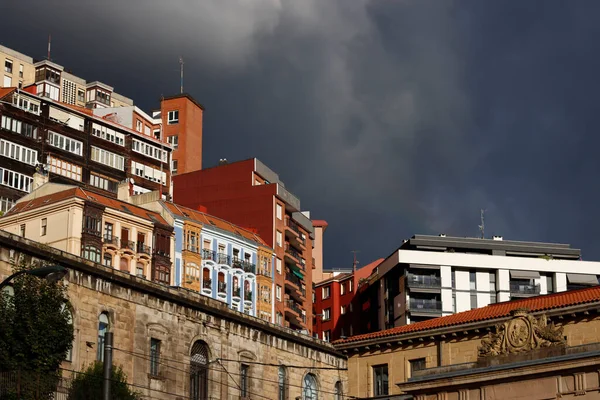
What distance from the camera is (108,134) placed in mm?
114750

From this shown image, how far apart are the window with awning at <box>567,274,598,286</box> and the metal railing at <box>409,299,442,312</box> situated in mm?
13878

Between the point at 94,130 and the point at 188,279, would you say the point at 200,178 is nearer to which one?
the point at 94,130

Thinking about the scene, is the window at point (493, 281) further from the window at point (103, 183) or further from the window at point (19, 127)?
the window at point (19, 127)

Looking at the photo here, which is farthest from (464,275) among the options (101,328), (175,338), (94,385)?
(94,385)

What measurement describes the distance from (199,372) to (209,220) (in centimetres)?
4258

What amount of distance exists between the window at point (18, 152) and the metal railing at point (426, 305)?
125ft

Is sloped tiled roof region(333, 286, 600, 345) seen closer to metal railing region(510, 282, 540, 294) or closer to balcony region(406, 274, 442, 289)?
balcony region(406, 274, 442, 289)

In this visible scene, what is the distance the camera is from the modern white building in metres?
114

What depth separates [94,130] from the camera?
112875 mm

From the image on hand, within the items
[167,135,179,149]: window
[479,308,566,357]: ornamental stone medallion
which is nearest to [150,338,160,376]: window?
[479,308,566,357]: ornamental stone medallion

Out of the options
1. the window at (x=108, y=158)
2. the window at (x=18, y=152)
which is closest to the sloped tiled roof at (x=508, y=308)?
the window at (x=18, y=152)

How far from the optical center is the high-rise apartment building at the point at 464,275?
11431 centimetres

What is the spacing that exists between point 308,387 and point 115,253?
1089 inches

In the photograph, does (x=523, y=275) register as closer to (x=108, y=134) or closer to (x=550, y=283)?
(x=550, y=283)
